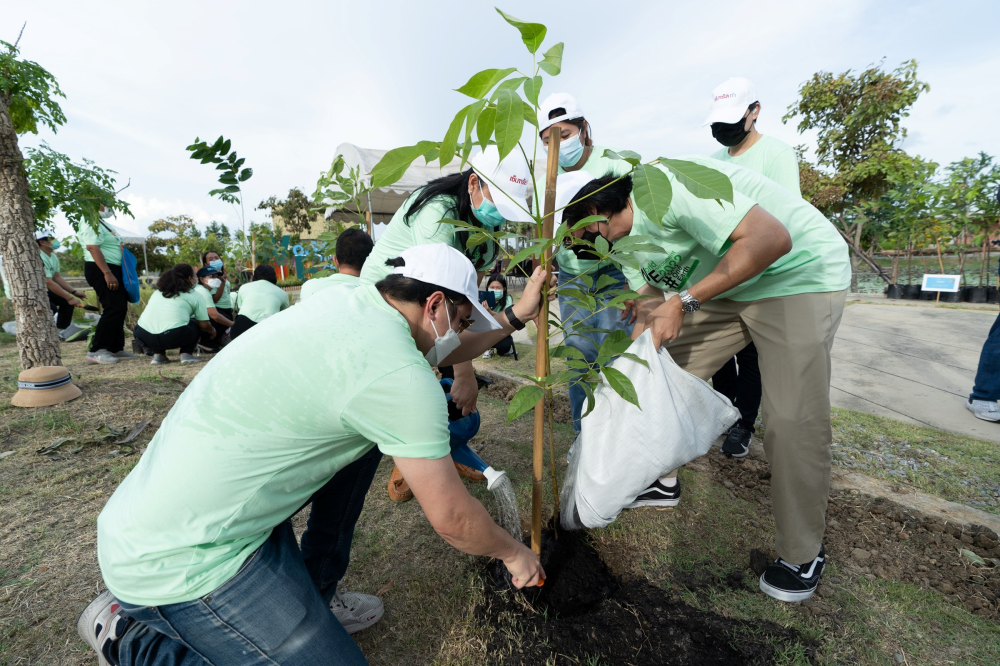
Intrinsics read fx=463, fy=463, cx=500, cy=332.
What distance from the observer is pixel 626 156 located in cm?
110

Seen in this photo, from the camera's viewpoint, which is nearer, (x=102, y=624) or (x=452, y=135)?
(x=452, y=135)

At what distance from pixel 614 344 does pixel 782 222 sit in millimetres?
866

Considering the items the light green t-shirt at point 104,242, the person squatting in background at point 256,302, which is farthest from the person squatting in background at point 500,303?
the light green t-shirt at point 104,242

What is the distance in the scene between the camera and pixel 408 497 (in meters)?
2.43

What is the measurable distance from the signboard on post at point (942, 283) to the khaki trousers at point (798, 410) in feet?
32.5

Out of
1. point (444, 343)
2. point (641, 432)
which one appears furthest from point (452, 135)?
point (641, 432)

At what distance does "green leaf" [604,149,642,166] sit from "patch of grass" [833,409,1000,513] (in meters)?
2.45

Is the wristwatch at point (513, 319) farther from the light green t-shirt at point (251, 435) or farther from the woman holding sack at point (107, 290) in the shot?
the woman holding sack at point (107, 290)

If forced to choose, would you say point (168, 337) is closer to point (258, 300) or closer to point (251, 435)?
point (258, 300)

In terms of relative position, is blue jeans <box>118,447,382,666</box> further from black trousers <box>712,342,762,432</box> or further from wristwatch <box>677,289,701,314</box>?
black trousers <box>712,342,762,432</box>

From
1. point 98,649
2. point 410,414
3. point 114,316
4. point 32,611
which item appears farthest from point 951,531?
point 114,316

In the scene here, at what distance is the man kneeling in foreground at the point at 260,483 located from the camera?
103cm

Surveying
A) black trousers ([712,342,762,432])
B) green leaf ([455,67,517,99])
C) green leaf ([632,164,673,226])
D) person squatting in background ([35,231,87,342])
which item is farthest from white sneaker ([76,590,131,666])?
person squatting in background ([35,231,87,342])

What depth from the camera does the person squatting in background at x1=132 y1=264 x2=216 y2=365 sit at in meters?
5.26
